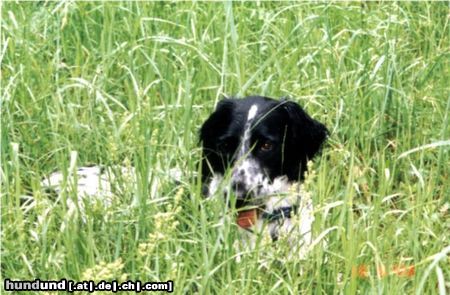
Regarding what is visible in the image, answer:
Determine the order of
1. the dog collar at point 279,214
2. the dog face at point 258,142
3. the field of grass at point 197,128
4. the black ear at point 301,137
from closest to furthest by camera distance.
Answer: the field of grass at point 197,128, the dog collar at point 279,214, the dog face at point 258,142, the black ear at point 301,137

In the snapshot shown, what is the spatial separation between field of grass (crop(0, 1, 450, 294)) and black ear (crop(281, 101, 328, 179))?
8cm

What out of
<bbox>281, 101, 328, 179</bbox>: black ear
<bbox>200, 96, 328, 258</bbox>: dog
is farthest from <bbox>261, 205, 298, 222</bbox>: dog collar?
<bbox>281, 101, 328, 179</bbox>: black ear

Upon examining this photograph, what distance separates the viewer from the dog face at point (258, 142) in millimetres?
4578

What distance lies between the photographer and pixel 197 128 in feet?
16.7

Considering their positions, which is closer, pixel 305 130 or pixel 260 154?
pixel 260 154

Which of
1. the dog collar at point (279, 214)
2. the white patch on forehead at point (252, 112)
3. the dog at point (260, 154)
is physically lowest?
the dog collar at point (279, 214)

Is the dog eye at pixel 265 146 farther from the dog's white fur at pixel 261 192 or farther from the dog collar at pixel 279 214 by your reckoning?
the dog collar at pixel 279 214

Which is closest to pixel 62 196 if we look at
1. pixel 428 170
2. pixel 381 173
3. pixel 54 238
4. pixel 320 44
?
pixel 54 238

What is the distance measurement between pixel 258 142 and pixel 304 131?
34 centimetres

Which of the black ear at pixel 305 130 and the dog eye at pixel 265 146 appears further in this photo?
the black ear at pixel 305 130

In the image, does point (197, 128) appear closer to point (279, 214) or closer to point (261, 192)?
point (261, 192)

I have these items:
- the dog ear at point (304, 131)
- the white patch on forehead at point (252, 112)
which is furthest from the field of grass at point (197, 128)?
the white patch on forehead at point (252, 112)

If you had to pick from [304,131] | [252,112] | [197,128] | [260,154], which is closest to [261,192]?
[260,154]

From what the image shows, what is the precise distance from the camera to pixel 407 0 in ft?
20.5
